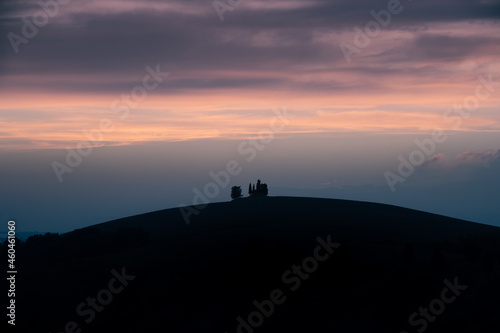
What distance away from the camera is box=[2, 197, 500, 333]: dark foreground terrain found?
358ft

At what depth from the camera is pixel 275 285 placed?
125 metres

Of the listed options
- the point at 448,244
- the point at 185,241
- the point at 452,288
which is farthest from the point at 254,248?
the point at 448,244

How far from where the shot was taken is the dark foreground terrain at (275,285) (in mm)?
109125

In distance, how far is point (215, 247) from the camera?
15588 cm

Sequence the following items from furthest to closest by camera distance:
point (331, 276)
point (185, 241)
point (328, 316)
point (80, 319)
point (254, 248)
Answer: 1. point (185, 241)
2. point (254, 248)
3. point (331, 276)
4. point (80, 319)
5. point (328, 316)

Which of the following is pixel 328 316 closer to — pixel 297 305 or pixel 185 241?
pixel 297 305

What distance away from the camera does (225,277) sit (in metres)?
130

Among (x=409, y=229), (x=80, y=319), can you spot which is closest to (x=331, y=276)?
(x=80, y=319)

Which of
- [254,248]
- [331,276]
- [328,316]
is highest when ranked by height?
[254,248]

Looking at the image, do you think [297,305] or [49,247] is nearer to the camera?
[297,305]

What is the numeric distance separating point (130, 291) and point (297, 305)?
38617mm

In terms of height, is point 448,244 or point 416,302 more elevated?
point 448,244

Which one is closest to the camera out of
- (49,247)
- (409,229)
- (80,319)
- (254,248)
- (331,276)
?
(80,319)

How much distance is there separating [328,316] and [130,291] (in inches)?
Result: 1807
